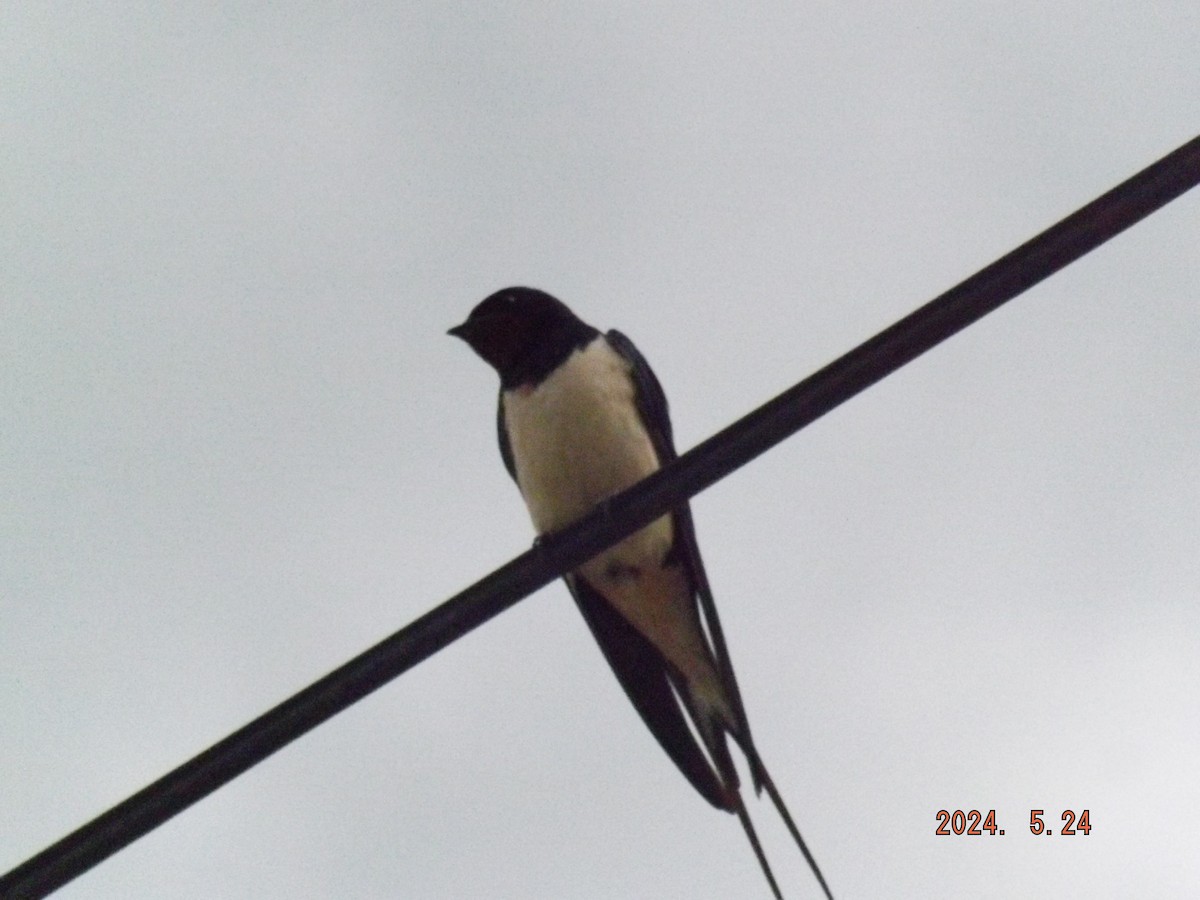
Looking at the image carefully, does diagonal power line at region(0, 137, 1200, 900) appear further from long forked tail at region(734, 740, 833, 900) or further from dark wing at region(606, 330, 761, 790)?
dark wing at region(606, 330, 761, 790)

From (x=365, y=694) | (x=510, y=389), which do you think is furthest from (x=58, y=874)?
(x=510, y=389)

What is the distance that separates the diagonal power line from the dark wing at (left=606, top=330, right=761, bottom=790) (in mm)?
1173

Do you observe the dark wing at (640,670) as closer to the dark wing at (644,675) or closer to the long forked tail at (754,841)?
the dark wing at (644,675)

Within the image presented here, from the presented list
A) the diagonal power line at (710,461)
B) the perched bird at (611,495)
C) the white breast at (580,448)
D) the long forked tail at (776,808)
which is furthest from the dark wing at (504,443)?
the diagonal power line at (710,461)

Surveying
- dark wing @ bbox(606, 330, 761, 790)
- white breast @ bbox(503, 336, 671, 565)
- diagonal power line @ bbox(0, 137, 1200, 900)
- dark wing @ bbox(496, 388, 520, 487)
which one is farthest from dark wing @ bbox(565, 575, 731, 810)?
diagonal power line @ bbox(0, 137, 1200, 900)

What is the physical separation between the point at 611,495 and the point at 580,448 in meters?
0.25

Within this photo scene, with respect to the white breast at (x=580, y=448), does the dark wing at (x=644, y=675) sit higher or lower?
lower

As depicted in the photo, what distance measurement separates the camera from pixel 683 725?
2.96m

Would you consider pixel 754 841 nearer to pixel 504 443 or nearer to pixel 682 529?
pixel 682 529

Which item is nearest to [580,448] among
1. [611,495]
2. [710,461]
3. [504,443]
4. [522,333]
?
[611,495]

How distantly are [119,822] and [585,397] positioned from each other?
1.74m

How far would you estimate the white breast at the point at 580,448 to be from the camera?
2.94m

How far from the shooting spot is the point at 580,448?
9.62ft

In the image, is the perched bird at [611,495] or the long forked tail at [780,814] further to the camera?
the perched bird at [611,495]
